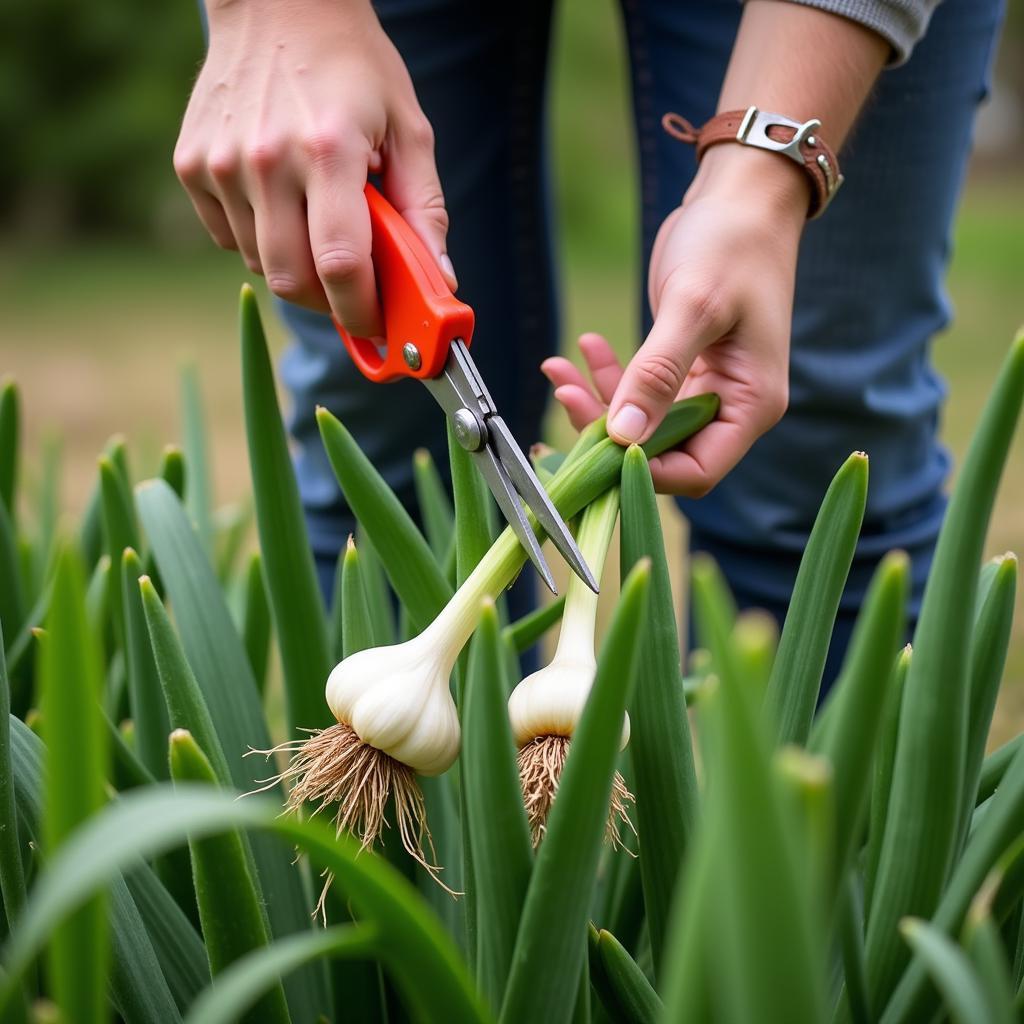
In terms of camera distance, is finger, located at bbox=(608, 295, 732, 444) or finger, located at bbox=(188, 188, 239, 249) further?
finger, located at bbox=(188, 188, 239, 249)

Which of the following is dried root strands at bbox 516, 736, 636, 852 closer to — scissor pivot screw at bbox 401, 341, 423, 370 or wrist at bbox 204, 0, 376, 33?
scissor pivot screw at bbox 401, 341, 423, 370

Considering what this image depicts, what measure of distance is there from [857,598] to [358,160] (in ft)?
2.02

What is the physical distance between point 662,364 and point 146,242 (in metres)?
5.98

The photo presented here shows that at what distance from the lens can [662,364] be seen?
0.64 meters

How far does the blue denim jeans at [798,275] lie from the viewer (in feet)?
3.18

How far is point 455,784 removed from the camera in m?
0.66

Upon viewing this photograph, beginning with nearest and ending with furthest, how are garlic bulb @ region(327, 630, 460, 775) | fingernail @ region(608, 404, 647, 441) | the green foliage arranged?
1. the green foliage
2. garlic bulb @ region(327, 630, 460, 775)
3. fingernail @ region(608, 404, 647, 441)

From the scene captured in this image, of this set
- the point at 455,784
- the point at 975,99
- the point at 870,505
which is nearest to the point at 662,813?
the point at 455,784

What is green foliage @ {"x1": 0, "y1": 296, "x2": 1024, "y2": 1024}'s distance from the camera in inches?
12.3

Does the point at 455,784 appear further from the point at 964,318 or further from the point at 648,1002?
the point at 964,318

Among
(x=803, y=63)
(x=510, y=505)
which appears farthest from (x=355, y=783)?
(x=803, y=63)

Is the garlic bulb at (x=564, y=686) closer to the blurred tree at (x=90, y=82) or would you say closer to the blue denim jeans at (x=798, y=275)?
the blue denim jeans at (x=798, y=275)

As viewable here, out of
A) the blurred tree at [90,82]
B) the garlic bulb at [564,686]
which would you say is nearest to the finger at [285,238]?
the garlic bulb at [564,686]

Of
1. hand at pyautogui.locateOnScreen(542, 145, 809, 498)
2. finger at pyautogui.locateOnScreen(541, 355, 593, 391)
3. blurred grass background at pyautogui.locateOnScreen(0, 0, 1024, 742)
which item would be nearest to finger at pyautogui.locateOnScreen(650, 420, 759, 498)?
hand at pyautogui.locateOnScreen(542, 145, 809, 498)
